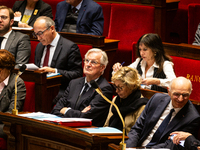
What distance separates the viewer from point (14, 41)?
2518 millimetres

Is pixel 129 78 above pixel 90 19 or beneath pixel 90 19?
beneath

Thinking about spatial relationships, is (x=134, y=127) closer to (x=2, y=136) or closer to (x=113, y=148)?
(x=113, y=148)

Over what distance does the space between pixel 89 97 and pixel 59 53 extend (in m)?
0.62

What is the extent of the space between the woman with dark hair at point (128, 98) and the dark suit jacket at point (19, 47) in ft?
3.16

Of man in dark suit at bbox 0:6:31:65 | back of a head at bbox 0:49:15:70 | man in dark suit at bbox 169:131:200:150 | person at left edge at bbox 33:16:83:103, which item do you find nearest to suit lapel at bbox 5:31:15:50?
man in dark suit at bbox 0:6:31:65

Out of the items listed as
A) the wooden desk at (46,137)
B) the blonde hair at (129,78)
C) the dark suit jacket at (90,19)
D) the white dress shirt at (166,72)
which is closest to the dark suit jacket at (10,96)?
the wooden desk at (46,137)

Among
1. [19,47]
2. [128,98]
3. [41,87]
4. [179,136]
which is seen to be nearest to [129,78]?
[128,98]

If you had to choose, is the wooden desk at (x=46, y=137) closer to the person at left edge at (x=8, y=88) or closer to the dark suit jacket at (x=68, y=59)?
the person at left edge at (x=8, y=88)

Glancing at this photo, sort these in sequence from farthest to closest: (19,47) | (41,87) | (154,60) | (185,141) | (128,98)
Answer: (19,47), (154,60), (41,87), (128,98), (185,141)

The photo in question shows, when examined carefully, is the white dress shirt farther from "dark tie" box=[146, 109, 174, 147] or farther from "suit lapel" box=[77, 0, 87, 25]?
"suit lapel" box=[77, 0, 87, 25]

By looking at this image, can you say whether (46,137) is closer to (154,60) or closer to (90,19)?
(154,60)

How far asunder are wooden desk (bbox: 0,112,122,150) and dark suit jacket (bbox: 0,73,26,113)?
26cm

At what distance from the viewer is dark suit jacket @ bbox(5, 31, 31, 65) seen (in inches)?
98.0

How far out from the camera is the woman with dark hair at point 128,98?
171 cm
